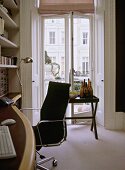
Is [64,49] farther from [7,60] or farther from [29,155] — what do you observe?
[29,155]

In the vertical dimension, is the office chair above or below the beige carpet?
above

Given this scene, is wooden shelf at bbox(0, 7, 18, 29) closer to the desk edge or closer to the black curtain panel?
the black curtain panel

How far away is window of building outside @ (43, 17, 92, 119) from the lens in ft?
16.9

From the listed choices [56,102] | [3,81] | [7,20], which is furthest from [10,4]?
[56,102]

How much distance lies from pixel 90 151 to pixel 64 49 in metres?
2.52

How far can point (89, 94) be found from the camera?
4066 mm

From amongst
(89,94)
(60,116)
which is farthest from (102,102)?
(60,116)

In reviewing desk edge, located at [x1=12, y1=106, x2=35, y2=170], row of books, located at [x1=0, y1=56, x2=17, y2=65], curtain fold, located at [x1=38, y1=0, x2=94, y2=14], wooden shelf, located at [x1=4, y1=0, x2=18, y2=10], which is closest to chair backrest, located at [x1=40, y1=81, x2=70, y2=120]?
desk edge, located at [x1=12, y1=106, x2=35, y2=170]

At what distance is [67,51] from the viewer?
16.9ft

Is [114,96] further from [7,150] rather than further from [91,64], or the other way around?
[7,150]

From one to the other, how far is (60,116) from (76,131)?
6.82 ft

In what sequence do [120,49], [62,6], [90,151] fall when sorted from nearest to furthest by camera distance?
[90,151] → [120,49] → [62,6]

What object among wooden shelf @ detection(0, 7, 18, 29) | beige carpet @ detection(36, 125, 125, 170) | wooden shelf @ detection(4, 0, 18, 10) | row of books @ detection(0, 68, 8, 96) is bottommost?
beige carpet @ detection(36, 125, 125, 170)

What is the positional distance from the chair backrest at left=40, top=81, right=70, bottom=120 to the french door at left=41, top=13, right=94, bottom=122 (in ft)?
8.06
